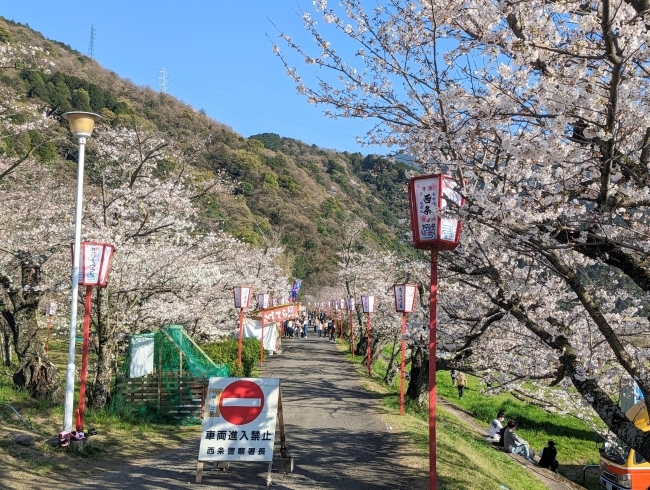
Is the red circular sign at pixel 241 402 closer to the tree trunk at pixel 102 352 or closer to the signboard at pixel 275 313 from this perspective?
the tree trunk at pixel 102 352

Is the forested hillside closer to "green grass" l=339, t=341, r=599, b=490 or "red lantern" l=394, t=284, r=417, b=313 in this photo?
"green grass" l=339, t=341, r=599, b=490

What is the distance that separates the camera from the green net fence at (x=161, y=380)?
10258mm

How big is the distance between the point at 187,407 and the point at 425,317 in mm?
5466

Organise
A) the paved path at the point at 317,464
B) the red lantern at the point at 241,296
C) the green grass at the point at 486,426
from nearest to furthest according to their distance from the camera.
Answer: the paved path at the point at 317,464 → the green grass at the point at 486,426 → the red lantern at the point at 241,296

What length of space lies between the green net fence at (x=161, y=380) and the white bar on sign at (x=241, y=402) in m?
3.86

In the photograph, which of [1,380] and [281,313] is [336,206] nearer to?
[281,313]

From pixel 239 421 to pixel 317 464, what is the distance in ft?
5.36

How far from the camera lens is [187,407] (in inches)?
411

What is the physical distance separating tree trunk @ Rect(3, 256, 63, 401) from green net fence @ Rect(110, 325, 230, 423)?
115cm

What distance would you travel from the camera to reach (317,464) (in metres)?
7.69

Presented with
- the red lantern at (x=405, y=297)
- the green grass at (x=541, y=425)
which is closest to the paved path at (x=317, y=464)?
the red lantern at (x=405, y=297)

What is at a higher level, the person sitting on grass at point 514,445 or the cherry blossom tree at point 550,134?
the cherry blossom tree at point 550,134

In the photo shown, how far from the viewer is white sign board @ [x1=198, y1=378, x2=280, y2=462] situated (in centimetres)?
655

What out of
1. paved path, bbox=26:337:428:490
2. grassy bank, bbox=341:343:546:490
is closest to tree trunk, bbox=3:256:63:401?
paved path, bbox=26:337:428:490
